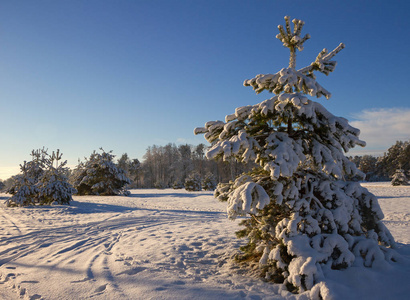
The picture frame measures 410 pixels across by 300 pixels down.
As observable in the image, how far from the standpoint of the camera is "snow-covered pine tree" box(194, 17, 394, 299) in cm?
366

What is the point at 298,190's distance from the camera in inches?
165

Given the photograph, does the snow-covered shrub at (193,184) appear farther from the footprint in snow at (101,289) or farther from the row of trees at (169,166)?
the footprint in snow at (101,289)

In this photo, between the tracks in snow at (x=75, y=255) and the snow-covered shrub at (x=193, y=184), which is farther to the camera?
the snow-covered shrub at (x=193, y=184)

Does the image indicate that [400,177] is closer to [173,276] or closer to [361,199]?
[361,199]

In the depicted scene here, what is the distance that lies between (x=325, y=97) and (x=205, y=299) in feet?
13.0

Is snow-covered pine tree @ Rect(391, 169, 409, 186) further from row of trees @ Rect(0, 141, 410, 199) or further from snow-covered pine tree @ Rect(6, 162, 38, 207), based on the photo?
snow-covered pine tree @ Rect(6, 162, 38, 207)

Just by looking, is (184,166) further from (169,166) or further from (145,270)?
(145,270)

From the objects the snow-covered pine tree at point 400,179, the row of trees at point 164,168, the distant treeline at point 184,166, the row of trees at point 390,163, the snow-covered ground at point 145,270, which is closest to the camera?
the snow-covered ground at point 145,270

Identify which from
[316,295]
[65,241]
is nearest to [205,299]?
[316,295]

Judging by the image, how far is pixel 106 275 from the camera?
14.0ft

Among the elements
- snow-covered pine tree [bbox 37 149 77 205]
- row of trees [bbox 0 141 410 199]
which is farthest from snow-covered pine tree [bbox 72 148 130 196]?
snow-covered pine tree [bbox 37 149 77 205]

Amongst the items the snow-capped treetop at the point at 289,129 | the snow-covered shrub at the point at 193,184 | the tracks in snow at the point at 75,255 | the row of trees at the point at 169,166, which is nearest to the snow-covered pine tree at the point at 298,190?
the snow-capped treetop at the point at 289,129

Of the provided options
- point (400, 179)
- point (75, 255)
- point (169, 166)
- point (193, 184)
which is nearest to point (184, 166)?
point (169, 166)

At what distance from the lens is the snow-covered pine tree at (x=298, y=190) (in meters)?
3.66
